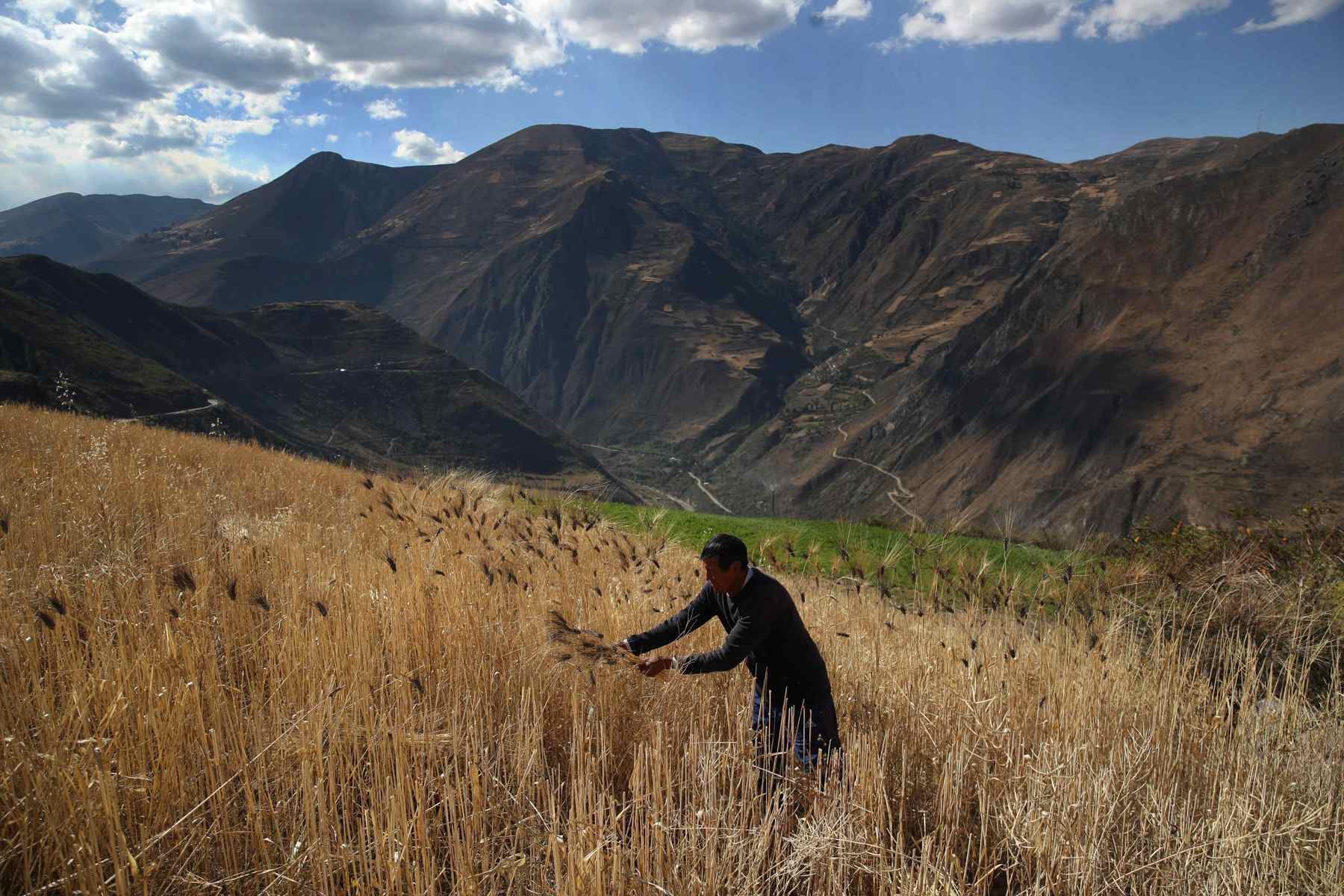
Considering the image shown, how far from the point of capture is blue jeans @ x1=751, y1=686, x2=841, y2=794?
3.37 metres

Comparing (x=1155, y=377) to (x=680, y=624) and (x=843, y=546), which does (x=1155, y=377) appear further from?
(x=680, y=624)

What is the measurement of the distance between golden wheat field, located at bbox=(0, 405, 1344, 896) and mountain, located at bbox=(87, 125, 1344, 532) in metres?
3.70

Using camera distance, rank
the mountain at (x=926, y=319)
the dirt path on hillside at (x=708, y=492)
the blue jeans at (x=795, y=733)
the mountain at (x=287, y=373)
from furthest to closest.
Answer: the dirt path on hillside at (x=708, y=492), the mountain at (x=926, y=319), the mountain at (x=287, y=373), the blue jeans at (x=795, y=733)

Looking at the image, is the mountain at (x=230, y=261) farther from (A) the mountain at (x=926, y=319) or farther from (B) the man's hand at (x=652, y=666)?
(B) the man's hand at (x=652, y=666)

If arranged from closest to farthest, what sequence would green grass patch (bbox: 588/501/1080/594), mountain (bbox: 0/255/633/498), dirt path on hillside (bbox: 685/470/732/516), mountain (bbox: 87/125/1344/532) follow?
green grass patch (bbox: 588/501/1080/594) < mountain (bbox: 0/255/633/498) < mountain (bbox: 87/125/1344/532) < dirt path on hillside (bbox: 685/470/732/516)

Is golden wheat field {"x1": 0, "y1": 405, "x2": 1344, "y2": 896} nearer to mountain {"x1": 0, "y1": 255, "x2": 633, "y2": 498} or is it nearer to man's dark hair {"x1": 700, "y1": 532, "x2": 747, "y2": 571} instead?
man's dark hair {"x1": 700, "y1": 532, "x2": 747, "y2": 571}

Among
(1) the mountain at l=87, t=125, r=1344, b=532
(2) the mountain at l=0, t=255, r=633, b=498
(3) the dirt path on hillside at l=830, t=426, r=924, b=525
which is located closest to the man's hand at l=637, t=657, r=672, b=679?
(1) the mountain at l=87, t=125, r=1344, b=532

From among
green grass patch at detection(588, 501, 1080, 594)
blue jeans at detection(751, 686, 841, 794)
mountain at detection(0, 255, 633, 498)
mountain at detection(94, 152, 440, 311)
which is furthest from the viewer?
A: mountain at detection(94, 152, 440, 311)

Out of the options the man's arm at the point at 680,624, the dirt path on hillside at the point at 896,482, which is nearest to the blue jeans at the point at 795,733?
the man's arm at the point at 680,624

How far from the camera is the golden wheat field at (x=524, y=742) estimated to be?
245cm

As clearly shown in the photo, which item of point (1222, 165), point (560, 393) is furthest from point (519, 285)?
point (1222, 165)

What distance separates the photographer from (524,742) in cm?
311

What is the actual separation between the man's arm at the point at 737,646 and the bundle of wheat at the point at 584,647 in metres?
0.24

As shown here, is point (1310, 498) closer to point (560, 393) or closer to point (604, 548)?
point (604, 548)
